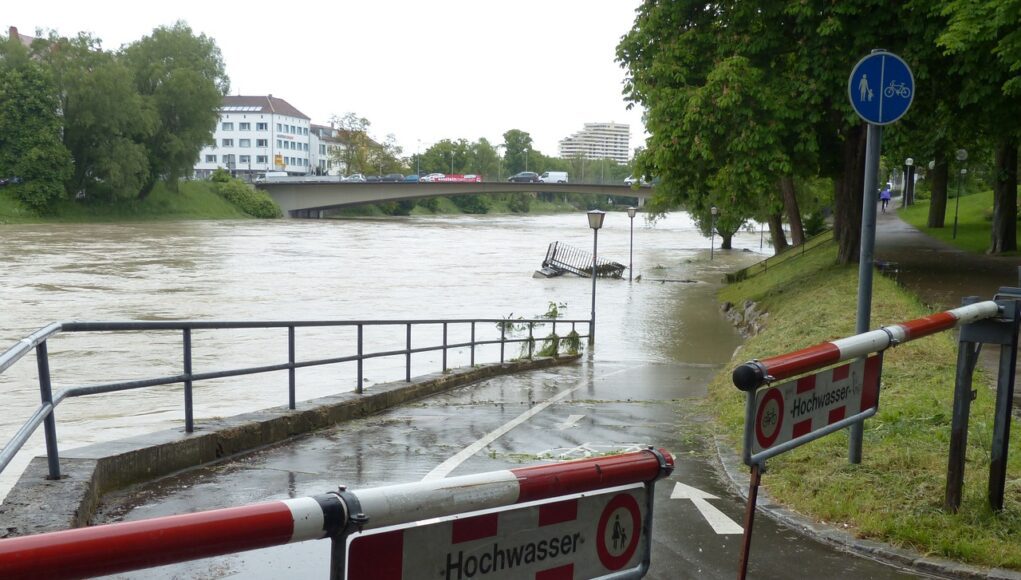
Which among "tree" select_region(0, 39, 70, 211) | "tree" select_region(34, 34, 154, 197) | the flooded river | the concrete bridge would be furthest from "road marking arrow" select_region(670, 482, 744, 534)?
the concrete bridge

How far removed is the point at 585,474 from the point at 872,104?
15.2ft

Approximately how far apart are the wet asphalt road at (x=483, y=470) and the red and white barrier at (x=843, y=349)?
1159 millimetres

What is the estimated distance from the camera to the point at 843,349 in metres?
3.95

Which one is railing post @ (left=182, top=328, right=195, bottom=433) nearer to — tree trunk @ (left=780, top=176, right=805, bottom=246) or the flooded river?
the flooded river

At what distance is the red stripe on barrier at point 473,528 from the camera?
2164 millimetres

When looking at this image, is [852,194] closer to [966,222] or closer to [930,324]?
[930,324]

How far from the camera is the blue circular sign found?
6.10 m

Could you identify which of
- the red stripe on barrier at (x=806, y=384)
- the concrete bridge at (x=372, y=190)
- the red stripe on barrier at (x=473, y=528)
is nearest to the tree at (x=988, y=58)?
the red stripe on barrier at (x=806, y=384)

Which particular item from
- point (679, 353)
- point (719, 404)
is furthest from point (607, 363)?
point (719, 404)

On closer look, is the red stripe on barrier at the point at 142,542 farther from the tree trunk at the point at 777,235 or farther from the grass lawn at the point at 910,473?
the tree trunk at the point at 777,235

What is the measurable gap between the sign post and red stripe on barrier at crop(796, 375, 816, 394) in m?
2.19

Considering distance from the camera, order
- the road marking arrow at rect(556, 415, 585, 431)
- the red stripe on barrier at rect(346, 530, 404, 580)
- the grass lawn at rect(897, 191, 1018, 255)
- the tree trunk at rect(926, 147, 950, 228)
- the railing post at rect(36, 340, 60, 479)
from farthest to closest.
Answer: the tree trunk at rect(926, 147, 950, 228) < the grass lawn at rect(897, 191, 1018, 255) < the road marking arrow at rect(556, 415, 585, 431) < the railing post at rect(36, 340, 60, 479) < the red stripe on barrier at rect(346, 530, 404, 580)

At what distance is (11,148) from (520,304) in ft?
170

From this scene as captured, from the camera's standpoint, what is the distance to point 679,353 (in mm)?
23375
